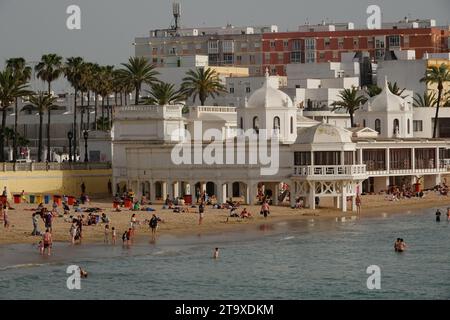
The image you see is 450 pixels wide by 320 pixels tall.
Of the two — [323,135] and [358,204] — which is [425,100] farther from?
[323,135]

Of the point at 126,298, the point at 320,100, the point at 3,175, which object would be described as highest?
the point at 320,100

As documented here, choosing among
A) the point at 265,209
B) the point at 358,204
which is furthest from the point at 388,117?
the point at 265,209

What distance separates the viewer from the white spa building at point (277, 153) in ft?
285

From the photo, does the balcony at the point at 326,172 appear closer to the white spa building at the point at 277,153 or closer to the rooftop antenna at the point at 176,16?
the white spa building at the point at 277,153

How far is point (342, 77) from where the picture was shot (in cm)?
15338

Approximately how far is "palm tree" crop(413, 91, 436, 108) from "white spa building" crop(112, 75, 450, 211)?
23.3 metres

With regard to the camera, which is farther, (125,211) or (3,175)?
(3,175)

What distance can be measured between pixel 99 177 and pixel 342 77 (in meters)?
57.4

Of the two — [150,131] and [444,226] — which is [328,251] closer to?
[444,226]

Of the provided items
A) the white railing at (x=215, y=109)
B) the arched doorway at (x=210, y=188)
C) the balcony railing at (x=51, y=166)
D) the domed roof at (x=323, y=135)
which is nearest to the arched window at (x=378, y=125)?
the white railing at (x=215, y=109)

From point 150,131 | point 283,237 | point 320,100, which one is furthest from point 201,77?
point 283,237

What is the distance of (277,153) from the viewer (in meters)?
87.4

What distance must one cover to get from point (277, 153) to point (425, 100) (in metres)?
55.5

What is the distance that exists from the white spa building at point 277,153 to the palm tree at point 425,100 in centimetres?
2332
